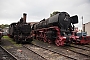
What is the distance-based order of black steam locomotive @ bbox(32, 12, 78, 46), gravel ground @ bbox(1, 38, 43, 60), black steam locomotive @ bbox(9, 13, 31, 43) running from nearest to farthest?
gravel ground @ bbox(1, 38, 43, 60), black steam locomotive @ bbox(32, 12, 78, 46), black steam locomotive @ bbox(9, 13, 31, 43)

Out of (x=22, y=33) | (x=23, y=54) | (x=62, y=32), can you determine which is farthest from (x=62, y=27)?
(x=23, y=54)

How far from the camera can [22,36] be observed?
1534 centimetres

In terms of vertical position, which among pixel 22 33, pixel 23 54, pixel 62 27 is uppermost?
pixel 62 27

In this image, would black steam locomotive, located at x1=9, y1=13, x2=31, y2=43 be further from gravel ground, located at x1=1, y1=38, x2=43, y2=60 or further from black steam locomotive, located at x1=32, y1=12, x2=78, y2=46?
gravel ground, located at x1=1, y1=38, x2=43, y2=60

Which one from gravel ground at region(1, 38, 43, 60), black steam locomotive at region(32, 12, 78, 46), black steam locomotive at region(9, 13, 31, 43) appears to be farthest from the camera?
black steam locomotive at region(9, 13, 31, 43)

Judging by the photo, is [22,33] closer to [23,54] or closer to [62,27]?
[62,27]

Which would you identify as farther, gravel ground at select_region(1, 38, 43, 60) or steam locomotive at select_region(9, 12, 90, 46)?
steam locomotive at select_region(9, 12, 90, 46)

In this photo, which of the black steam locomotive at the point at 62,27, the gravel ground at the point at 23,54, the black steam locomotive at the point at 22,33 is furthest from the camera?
the black steam locomotive at the point at 22,33

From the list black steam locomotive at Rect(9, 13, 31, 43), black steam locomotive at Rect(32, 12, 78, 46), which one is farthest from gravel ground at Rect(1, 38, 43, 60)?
black steam locomotive at Rect(9, 13, 31, 43)

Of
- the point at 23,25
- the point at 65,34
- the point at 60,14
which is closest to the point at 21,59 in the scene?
the point at 65,34

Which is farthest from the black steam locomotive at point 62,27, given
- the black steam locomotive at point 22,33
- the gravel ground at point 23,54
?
the gravel ground at point 23,54

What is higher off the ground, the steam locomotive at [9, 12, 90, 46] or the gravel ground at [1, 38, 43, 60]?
the steam locomotive at [9, 12, 90, 46]

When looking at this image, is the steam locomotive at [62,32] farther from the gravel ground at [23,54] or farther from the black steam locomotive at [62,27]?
the gravel ground at [23,54]

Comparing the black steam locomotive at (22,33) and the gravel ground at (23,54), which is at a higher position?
the black steam locomotive at (22,33)
